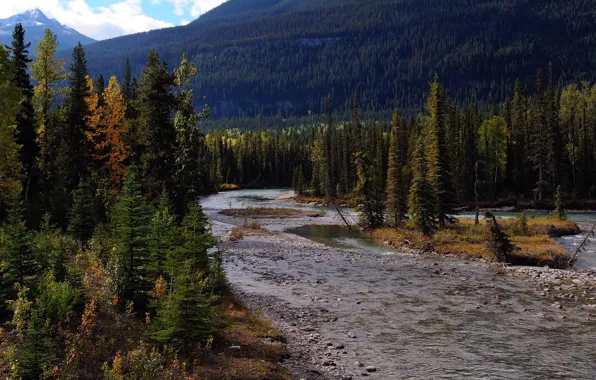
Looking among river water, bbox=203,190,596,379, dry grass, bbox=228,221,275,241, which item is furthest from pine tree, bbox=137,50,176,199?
dry grass, bbox=228,221,275,241

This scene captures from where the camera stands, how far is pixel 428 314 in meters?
20.5

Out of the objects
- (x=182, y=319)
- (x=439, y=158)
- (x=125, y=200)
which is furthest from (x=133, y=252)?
(x=439, y=158)

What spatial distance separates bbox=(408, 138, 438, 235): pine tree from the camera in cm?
4731

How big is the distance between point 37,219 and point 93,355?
21.6 m

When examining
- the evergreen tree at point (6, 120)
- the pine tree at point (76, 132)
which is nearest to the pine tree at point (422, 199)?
the pine tree at point (76, 132)

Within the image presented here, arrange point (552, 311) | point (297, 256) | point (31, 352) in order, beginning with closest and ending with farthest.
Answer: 1. point (31, 352)
2. point (552, 311)
3. point (297, 256)

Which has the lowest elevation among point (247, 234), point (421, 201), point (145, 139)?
point (247, 234)

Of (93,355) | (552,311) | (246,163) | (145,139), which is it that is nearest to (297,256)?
(145,139)

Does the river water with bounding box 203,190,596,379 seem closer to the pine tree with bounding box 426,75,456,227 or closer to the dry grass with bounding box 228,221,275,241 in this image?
the dry grass with bounding box 228,221,275,241

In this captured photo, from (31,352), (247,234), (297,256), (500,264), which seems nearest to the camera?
(31,352)

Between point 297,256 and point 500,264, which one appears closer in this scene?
point 500,264

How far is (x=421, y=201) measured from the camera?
4772 centimetres

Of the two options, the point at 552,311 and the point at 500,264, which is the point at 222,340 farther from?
the point at 500,264

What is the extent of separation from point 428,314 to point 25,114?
3752 cm
